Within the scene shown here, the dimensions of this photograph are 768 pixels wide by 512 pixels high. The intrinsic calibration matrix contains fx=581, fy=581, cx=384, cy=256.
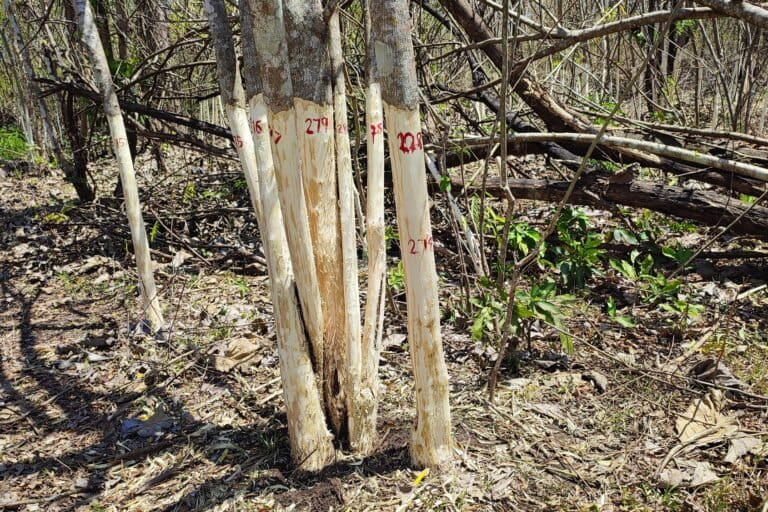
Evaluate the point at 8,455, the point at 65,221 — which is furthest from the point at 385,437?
the point at 65,221

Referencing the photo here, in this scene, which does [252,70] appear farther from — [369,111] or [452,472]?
[452,472]

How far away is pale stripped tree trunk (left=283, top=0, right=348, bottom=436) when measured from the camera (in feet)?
6.55

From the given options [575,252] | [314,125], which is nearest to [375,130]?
[314,125]

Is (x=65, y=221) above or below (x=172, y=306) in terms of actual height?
above

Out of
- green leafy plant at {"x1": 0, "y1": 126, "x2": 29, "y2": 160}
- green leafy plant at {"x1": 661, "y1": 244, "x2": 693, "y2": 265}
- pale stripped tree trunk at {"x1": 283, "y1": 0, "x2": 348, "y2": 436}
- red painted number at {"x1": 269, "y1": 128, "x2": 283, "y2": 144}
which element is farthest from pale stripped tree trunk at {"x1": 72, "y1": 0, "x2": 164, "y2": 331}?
green leafy plant at {"x1": 0, "y1": 126, "x2": 29, "y2": 160}

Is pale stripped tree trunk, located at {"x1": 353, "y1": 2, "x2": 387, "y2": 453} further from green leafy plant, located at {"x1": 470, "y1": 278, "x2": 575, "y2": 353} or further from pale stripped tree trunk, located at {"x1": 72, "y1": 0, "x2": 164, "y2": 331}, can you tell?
pale stripped tree trunk, located at {"x1": 72, "y1": 0, "x2": 164, "y2": 331}

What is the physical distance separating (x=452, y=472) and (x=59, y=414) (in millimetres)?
2158

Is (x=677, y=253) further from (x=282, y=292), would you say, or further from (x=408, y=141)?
(x=282, y=292)

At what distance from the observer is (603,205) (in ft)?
14.1

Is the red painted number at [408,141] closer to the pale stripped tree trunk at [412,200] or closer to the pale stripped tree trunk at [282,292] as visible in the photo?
the pale stripped tree trunk at [412,200]

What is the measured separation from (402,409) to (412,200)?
3.93 ft

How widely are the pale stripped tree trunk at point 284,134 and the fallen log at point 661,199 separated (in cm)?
247

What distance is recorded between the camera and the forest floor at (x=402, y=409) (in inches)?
88.4

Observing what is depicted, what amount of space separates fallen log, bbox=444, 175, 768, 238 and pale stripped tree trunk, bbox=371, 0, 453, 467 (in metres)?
2.39
